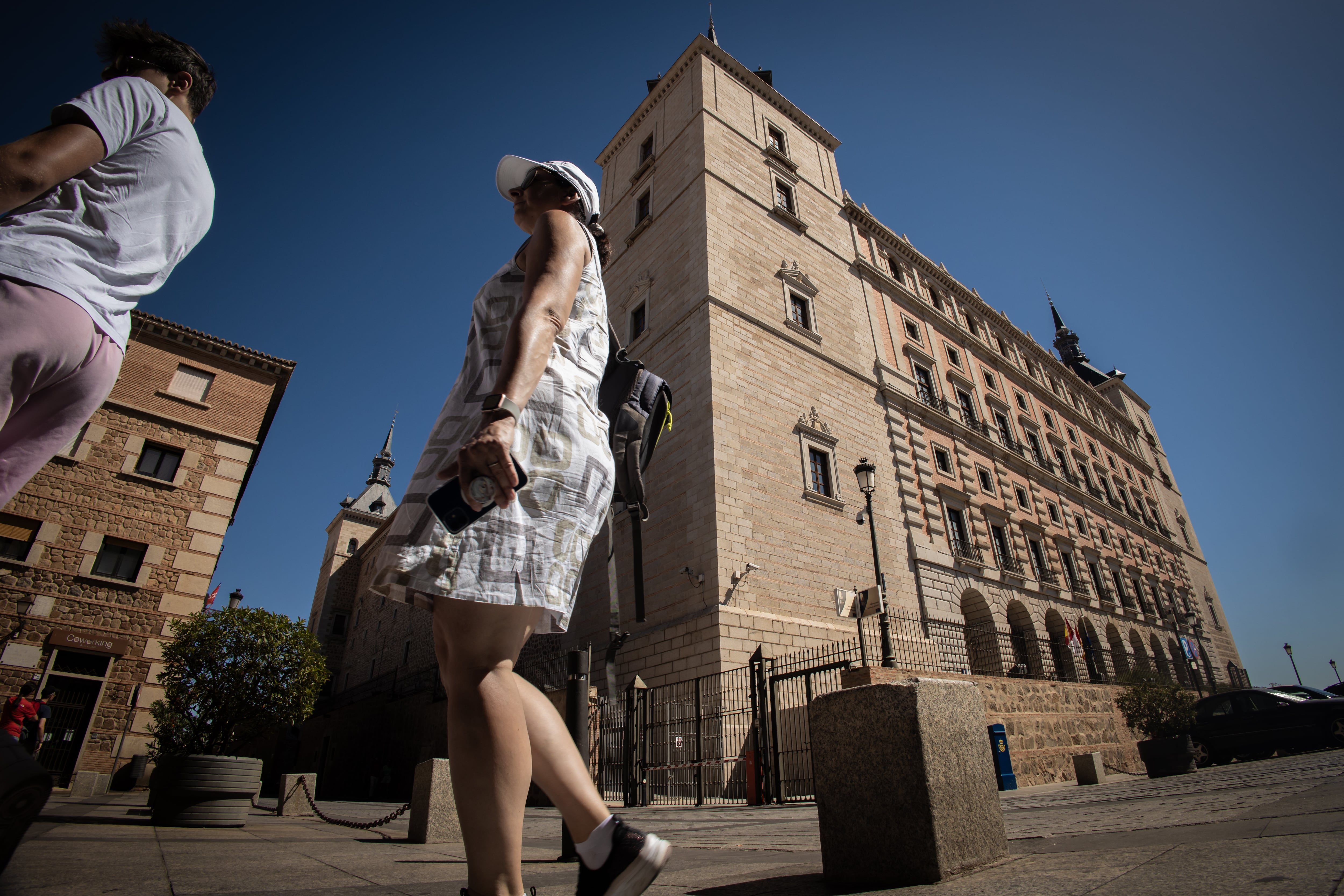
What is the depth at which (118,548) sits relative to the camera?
13.9 metres

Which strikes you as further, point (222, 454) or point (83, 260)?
point (222, 454)

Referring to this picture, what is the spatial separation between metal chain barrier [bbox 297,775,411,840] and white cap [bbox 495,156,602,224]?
4.57m

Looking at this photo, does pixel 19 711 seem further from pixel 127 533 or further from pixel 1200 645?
pixel 1200 645

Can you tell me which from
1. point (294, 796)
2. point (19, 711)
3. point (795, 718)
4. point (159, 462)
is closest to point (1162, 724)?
point (795, 718)

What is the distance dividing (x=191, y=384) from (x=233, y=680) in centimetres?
1151

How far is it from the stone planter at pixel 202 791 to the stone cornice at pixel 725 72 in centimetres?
2196

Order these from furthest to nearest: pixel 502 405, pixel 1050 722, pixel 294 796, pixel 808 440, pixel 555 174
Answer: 1. pixel 808 440
2. pixel 1050 722
3. pixel 294 796
4. pixel 555 174
5. pixel 502 405

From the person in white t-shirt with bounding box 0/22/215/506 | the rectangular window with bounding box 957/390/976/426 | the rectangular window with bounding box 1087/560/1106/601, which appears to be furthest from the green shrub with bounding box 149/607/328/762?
the rectangular window with bounding box 1087/560/1106/601

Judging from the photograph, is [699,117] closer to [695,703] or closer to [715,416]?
[715,416]

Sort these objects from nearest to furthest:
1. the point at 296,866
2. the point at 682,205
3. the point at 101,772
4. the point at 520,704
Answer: the point at 520,704
the point at 296,866
the point at 101,772
the point at 682,205

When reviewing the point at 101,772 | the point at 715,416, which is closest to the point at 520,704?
the point at 715,416

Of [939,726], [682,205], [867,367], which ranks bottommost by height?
[939,726]

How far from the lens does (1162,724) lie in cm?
944

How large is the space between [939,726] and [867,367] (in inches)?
698
